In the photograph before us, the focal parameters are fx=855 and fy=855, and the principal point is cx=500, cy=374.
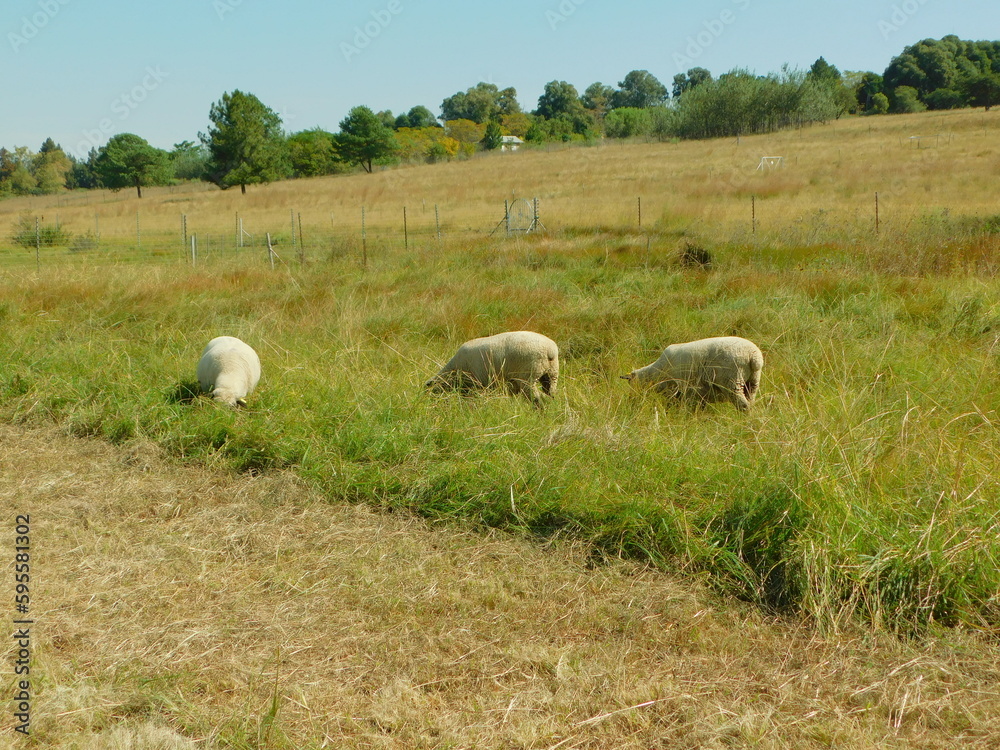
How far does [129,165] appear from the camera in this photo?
57906 mm

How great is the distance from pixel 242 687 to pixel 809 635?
96.6 inches

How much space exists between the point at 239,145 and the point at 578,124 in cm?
5738

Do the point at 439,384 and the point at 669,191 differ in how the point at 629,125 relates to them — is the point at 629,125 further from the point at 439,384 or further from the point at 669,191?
the point at 439,384

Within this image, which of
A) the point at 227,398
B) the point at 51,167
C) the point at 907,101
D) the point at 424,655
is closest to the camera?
the point at 424,655

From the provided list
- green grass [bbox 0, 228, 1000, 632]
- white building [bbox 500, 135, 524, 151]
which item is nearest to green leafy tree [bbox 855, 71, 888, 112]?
white building [bbox 500, 135, 524, 151]

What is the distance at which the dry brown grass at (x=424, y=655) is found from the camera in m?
3.18

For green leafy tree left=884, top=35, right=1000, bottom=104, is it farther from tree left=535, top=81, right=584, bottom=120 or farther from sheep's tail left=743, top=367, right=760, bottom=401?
sheep's tail left=743, top=367, right=760, bottom=401

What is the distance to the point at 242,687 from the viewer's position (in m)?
3.46

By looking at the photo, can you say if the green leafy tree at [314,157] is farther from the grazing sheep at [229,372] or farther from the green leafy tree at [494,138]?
the grazing sheep at [229,372]

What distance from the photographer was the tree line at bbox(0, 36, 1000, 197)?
53.2 metres

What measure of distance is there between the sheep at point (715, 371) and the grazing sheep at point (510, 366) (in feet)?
3.11

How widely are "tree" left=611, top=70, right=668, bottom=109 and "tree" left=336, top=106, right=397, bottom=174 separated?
71.3 meters

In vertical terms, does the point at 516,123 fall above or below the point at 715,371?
above

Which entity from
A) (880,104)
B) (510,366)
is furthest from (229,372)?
(880,104)
